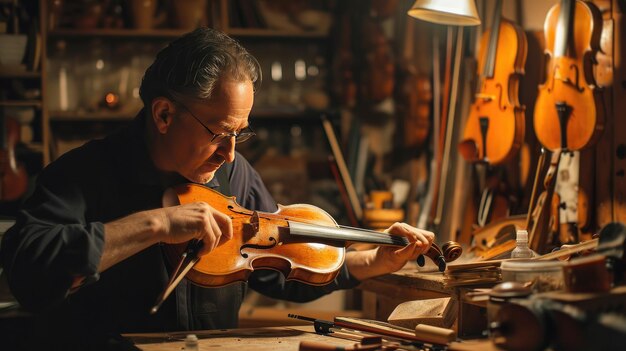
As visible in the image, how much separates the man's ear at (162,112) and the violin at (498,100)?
1.62 meters

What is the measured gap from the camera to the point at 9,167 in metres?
5.07

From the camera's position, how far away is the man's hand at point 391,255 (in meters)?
2.59

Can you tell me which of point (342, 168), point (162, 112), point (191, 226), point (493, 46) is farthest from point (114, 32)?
point (191, 226)

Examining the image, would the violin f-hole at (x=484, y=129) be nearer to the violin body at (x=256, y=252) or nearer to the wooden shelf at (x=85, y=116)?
the violin body at (x=256, y=252)

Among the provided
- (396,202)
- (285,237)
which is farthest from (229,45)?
(396,202)

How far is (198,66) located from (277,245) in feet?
1.84

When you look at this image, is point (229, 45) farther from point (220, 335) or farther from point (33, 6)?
point (33, 6)

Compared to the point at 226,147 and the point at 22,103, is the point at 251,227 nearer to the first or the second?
the point at 226,147

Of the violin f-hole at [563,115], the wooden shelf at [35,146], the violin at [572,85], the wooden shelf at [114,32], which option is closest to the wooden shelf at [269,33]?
the wooden shelf at [114,32]

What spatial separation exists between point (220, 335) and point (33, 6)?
3.68m

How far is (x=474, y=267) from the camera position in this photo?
227 centimetres

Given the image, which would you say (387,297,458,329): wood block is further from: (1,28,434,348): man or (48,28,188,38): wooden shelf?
(48,28,188,38): wooden shelf

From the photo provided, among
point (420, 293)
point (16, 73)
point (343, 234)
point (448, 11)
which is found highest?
point (448, 11)

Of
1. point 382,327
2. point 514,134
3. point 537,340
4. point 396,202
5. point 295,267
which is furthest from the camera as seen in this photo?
point 396,202
